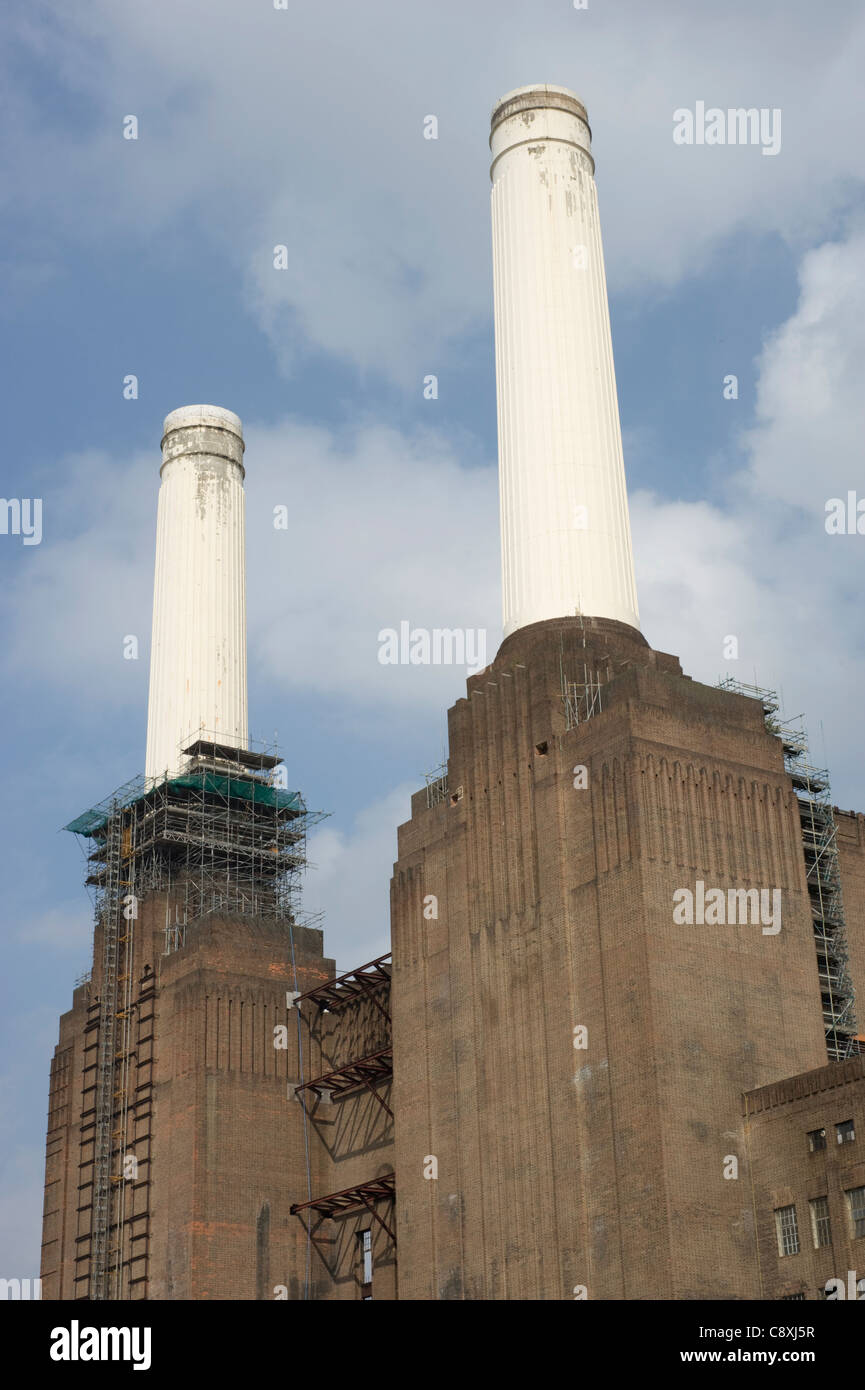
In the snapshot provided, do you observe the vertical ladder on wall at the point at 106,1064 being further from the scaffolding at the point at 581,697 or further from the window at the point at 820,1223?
the window at the point at 820,1223

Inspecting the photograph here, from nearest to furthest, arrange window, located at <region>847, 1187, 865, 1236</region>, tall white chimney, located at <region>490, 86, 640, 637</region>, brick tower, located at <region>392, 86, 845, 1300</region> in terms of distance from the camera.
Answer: window, located at <region>847, 1187, 865, 1236</region> → brick tower, located at <region>392, 86, 845, 1300</region> → tall white chimney, located at <region>490, 86, 640, 637</region>

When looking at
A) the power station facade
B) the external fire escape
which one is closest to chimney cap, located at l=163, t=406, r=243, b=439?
the power station facade

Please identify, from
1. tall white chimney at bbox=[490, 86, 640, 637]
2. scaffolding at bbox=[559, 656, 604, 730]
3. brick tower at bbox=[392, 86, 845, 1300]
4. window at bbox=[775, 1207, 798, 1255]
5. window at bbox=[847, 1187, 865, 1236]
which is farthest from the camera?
tall white chimney at bbox=[490, 86, 640, 637]

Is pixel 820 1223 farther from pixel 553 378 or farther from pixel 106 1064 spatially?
pixel 106 1064

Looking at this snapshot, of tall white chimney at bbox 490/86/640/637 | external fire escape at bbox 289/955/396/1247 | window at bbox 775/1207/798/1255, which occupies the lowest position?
window at bbox 775/1207/798/1255

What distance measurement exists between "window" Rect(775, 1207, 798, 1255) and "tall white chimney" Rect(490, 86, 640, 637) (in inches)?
915

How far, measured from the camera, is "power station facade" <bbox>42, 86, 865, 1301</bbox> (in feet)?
174

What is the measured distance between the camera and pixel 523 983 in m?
58.6

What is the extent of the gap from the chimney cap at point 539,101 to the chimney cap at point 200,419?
25.4 m

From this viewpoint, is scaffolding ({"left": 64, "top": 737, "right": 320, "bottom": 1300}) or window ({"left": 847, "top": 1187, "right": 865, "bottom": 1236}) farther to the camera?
scaffolding ({"left": 64, "top": 737, "right": 320, "bottom": 1300})

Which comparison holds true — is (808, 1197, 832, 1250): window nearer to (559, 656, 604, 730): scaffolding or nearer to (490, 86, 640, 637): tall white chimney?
(559, 656, 604, 730): scaffolding

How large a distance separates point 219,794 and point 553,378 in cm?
2488

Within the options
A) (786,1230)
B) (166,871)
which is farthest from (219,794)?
(786,1230)
